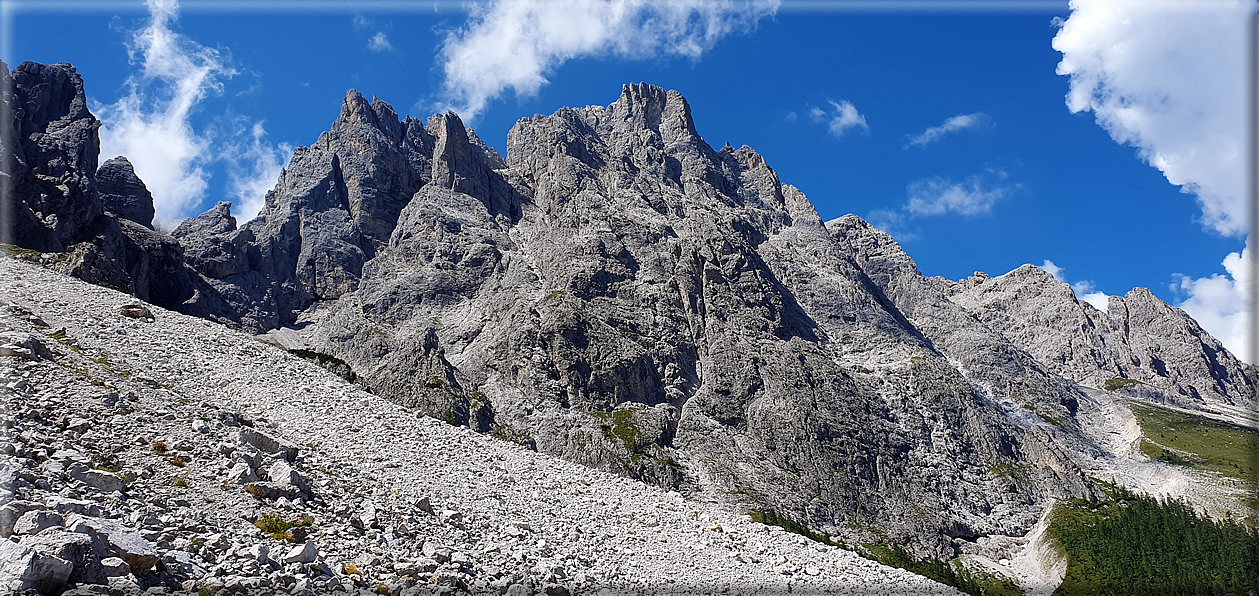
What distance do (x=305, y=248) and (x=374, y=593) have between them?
19732 centimetres

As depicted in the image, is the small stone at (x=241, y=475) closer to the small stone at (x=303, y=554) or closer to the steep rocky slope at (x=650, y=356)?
the small stone at (x=303, y=554)

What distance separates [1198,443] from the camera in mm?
170250

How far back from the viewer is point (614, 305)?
16238cm

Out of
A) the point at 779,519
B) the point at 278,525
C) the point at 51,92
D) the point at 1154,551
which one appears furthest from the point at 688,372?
the point at 51,92

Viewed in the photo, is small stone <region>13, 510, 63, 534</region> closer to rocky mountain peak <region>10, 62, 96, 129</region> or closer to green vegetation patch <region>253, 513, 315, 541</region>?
green vegetation patch <region>253, 513, 315, 541</region>

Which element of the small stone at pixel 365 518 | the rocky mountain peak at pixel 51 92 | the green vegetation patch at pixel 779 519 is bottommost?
the green vegetation patch at pixel 779 519

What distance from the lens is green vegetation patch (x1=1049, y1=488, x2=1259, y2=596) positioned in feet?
286

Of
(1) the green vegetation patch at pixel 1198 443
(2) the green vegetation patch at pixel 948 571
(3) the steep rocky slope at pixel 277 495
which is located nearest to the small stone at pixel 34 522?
(3) the steep rocky slope at pixel 277 495

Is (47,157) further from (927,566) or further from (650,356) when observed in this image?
(927,566)

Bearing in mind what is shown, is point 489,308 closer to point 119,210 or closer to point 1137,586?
point 119,210

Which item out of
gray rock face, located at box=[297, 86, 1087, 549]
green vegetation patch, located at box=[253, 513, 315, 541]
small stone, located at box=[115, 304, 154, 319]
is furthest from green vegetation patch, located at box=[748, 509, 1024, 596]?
green vegetation patch, located at box=[253, 513, 315, 541]

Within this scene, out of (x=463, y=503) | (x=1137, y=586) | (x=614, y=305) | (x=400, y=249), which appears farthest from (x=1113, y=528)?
(x=400, y=249)

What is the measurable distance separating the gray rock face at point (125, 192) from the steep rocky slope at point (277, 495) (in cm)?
15592

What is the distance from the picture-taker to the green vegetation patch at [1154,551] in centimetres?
8712
